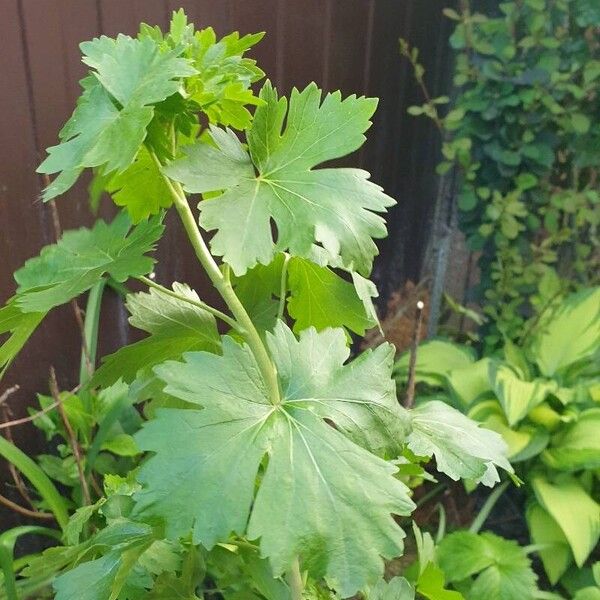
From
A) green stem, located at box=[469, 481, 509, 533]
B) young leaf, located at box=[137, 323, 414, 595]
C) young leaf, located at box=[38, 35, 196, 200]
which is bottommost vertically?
green stem, located at box=[469, 481, 509, 533]

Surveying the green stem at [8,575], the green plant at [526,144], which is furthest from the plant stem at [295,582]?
the green plant at [526,144]

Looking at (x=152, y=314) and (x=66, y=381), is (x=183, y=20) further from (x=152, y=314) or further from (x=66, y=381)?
(x=66, y=381)

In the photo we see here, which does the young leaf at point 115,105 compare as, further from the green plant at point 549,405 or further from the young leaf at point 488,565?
the green plant at point 549,405

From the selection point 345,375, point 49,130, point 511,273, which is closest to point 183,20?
point 345,375

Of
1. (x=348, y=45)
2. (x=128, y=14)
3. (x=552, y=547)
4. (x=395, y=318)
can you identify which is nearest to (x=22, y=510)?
(x=128, y=14)

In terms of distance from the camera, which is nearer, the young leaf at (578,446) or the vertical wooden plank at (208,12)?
the vertical wooden plank at (208,12)

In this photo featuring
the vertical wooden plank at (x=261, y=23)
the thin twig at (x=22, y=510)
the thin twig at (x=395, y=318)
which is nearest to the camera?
the thin twig at (x=22, y=510)

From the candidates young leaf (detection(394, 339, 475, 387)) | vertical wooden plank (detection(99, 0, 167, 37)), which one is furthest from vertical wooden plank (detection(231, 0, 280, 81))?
young leaf (detection(394, 339, 475, 387))

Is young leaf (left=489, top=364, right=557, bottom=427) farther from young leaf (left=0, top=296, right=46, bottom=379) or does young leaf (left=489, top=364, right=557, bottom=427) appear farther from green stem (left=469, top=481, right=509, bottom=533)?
young leaf (left=0, top=296, right=46, bottom=379)
